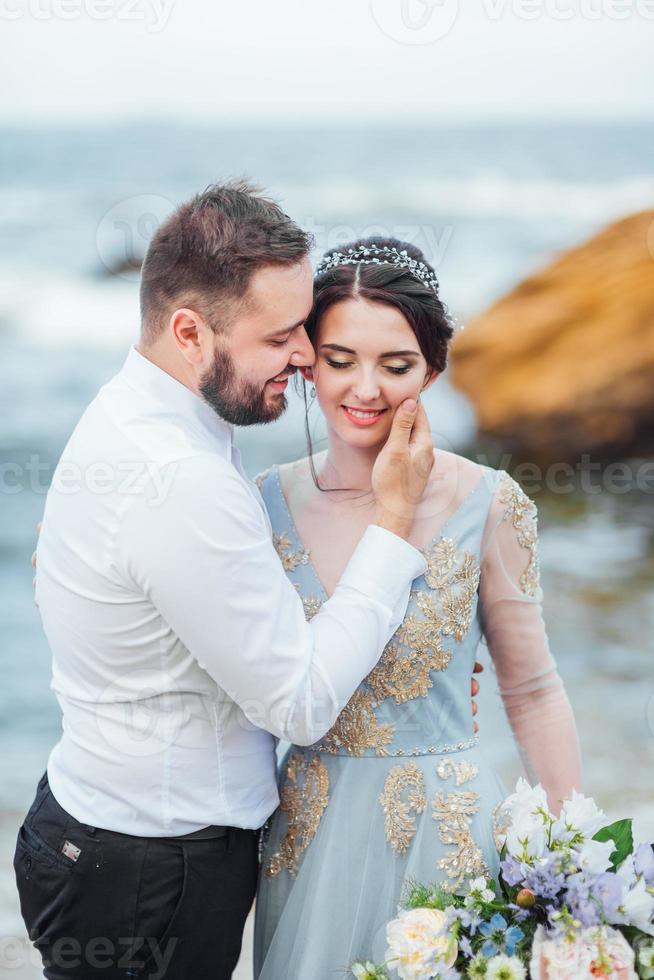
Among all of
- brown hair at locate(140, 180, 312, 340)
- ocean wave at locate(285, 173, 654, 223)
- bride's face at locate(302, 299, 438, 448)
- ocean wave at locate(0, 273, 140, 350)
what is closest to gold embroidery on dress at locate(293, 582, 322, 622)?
bride's face at locate(302, 299, 438, 448)

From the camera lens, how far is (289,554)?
1814mm

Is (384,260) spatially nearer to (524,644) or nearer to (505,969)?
(524,644)

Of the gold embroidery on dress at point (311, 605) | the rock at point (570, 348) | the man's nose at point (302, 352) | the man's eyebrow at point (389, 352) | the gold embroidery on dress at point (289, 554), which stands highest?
A: the man's nose at point (302, 352)

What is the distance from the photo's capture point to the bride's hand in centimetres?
167

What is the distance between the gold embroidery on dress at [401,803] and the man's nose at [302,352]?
0.65 m

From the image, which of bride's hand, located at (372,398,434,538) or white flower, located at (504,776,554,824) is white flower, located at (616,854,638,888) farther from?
bride's hand, located at (372,398,434,538)

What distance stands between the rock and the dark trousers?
3.44 meters

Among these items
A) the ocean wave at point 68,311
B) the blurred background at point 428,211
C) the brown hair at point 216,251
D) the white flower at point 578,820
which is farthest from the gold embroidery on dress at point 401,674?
the ocean wave at point 68,311

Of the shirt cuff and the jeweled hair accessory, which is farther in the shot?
the jeweled hair accessory

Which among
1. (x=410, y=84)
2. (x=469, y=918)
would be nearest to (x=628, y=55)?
(x=410, y=84)

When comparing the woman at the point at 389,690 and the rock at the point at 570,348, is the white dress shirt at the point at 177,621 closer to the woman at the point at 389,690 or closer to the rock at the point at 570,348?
the woman at the point at 389,690

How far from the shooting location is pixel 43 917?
163 cm

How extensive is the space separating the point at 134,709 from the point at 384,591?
397mm

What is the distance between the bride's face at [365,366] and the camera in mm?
1709
